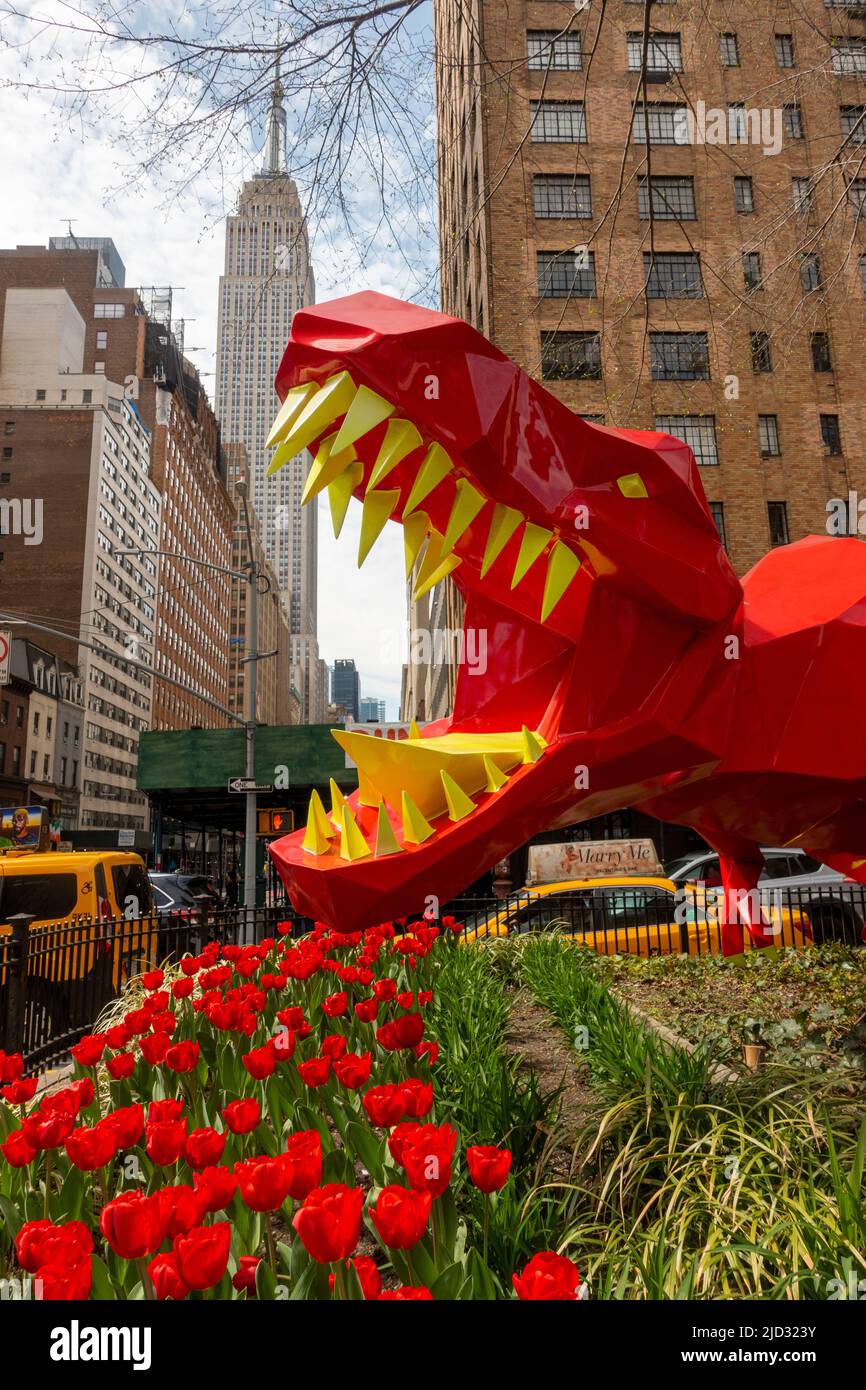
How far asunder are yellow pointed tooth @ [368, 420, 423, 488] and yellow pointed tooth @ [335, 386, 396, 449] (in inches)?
3.0

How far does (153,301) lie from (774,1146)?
333 ft

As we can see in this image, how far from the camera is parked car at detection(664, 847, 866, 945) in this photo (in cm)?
997

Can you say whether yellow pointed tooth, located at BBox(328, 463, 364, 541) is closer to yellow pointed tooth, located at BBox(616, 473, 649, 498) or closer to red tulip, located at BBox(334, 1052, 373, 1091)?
yellow pointed tooth, located at BBox(616, 473, 649, 498)

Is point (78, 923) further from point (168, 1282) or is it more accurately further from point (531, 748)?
point (168, 1282)

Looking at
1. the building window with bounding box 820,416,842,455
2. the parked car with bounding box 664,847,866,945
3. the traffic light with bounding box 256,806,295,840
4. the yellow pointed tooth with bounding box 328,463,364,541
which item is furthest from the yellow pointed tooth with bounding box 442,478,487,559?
the building window with bounding box 820,416,842,455

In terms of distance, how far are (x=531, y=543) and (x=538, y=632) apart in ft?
1.85

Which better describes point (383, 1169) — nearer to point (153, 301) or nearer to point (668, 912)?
point (668, 912)

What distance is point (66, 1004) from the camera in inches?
276

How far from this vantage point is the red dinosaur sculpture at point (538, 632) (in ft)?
6.46

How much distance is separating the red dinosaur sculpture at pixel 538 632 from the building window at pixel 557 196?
2270 centimetres

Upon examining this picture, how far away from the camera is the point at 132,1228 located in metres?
1.55

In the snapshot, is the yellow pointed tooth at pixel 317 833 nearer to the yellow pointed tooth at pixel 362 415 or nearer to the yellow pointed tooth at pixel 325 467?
the yellow pointed tooth at pixel 325 467

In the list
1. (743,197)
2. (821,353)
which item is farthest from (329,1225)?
(743,197)
